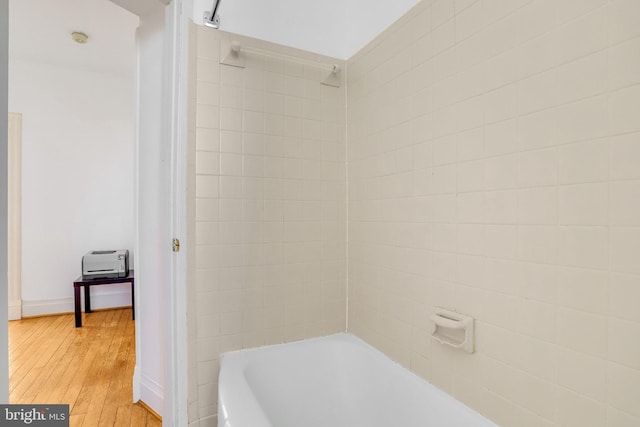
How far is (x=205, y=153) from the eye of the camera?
1.48 metres

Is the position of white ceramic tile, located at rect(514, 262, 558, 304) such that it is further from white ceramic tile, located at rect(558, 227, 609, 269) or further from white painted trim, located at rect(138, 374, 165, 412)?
white painted trim, located at rect(138, 374, 165, 412)

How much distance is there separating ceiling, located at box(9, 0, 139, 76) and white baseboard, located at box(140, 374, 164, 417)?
8.86 feet

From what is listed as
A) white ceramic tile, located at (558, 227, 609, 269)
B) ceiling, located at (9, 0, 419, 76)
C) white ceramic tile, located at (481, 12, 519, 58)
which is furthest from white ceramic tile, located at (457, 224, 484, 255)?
ceiling, located at (9, 0, 419, 76)

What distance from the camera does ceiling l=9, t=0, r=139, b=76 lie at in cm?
246

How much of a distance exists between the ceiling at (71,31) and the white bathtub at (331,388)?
281 centimetres

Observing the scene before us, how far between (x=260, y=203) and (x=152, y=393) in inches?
52.9

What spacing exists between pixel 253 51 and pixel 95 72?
3.03 meters

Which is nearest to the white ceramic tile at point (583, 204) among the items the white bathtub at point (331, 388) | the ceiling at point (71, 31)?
the white bathtub at point (331, 388)

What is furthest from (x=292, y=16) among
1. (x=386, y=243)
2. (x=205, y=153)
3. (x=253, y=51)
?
(x=386, y=243)

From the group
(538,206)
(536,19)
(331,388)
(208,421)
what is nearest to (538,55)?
(536,19)

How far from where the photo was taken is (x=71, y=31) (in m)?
2.76

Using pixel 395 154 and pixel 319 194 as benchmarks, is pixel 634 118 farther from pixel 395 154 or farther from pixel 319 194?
pixel 319 194

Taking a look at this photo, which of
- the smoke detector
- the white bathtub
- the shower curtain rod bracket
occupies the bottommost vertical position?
the white bathtub

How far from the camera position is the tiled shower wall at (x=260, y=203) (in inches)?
57.9
